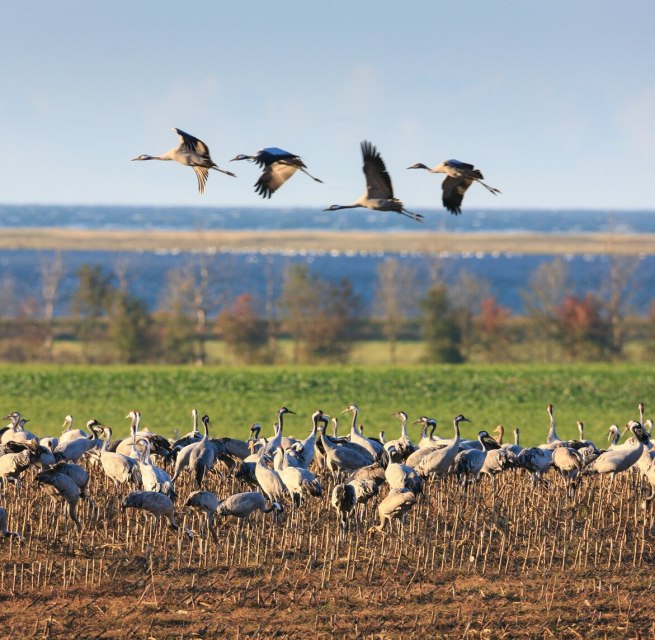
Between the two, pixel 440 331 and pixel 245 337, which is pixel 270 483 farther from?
pixel 245 337

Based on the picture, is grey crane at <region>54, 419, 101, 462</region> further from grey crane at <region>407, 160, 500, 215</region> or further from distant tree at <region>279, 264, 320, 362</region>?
distant tree at <region>279, 264, 320, 362</region>

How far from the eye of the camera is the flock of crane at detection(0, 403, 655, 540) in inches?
678

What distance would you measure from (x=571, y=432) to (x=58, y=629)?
951 inches

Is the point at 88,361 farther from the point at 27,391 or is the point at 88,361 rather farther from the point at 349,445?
the point at 349,445

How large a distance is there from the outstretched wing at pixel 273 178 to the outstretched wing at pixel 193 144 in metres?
1.11

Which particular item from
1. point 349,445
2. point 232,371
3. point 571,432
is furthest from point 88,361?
point 349,445

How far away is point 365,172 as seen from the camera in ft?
52.4

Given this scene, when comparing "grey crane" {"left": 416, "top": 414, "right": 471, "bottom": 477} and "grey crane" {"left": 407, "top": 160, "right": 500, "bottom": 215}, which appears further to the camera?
"grey crane" {"left": 416, "top": 414, "right": 471, "bottom": 477}

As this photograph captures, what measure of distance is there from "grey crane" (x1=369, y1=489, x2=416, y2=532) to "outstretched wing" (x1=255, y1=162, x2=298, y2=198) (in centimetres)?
439

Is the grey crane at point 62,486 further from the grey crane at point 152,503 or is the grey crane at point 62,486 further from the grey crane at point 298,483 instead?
the grey crane at point 298,483

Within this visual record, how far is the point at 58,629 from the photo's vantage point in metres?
13.9

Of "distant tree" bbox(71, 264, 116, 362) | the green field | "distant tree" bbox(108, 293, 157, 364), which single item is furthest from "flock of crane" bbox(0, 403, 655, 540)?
"distant tree" bbox(71, 264, 116, 362)

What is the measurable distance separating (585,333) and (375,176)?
46.1 metres

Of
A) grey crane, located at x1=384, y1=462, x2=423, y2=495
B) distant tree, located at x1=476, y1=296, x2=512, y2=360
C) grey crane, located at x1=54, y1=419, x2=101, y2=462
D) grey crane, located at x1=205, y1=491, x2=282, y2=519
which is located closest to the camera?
grey crane, located at x1=205, y1=491, x2=282, y2=519
